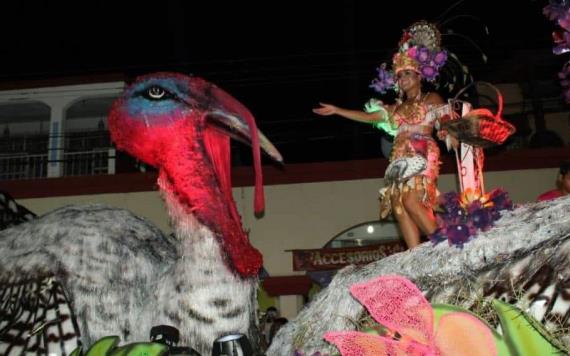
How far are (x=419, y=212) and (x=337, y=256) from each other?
707 centimetres

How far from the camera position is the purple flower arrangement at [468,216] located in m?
2.11

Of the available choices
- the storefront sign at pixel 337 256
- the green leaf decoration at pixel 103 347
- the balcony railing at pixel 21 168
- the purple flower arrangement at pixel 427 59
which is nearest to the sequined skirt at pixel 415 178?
the purple flower arrangement at pixel 427 59

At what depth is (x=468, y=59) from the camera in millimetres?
9867

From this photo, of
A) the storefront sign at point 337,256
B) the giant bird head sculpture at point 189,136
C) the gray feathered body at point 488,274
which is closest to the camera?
the gray feathered body at point 488,274

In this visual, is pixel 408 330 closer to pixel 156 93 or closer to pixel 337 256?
pixel 156 93

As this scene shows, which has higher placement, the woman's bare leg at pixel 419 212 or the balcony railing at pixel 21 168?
the balcony railing at pixel 21 168

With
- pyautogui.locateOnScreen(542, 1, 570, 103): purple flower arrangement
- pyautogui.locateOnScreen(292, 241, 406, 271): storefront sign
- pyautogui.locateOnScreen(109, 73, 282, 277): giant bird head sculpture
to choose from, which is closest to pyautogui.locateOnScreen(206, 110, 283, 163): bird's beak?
pyautogui.locateOnScreen(109, 73, 282, 277): giant bird head sculpture

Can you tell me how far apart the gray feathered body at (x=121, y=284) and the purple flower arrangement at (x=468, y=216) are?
1.17m

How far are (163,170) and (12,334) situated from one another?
1085mm

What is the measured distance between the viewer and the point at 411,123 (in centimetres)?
338

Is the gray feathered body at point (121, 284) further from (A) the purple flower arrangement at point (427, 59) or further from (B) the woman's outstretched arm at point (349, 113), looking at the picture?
(A) the purple flower arrangement at point (427, 59)

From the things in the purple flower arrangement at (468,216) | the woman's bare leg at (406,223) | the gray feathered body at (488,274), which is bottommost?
the gray feathered body at (488,274)

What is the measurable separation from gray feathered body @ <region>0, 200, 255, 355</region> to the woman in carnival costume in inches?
34.3

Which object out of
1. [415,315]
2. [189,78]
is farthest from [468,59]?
[415,315]
